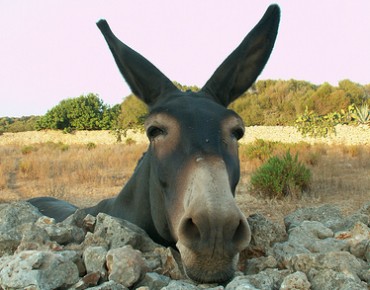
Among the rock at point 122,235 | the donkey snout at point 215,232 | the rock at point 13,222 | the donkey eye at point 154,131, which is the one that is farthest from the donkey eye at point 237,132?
the rock at point 13,222

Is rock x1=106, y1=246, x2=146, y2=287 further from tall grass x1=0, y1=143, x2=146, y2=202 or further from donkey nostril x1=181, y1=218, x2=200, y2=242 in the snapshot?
tall grass x1=0, y1=143, x2=146, y2=202

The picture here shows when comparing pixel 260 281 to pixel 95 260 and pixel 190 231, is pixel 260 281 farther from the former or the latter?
pixel 95 260

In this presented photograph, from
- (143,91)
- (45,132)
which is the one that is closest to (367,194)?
(143,91)

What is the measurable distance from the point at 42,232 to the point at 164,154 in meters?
1.00

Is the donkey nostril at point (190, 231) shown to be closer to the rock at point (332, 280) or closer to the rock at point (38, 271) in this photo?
the rock at point (38, 271)

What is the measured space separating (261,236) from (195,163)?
42.2 inches

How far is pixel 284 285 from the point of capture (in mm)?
2457

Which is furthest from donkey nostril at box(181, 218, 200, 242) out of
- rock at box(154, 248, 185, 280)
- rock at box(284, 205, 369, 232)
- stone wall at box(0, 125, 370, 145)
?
stone wall at box(0, 125, 370, 145)

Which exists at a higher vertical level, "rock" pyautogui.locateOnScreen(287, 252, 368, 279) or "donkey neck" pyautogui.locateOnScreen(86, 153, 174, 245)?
"donkey neck" pyautogui.locateOnScreen(86, 153, 174, 245)

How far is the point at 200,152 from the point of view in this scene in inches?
98.5

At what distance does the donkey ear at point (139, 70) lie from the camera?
3580 millimetres

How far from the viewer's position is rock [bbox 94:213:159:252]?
294cm

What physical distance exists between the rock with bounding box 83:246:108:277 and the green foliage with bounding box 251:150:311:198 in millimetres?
7677

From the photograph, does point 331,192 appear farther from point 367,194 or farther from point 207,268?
point 207,268
